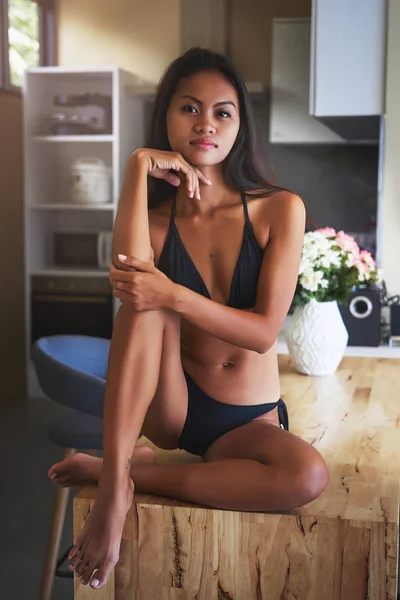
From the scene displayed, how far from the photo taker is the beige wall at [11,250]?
17.1 feet

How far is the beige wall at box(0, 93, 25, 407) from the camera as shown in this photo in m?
5.21

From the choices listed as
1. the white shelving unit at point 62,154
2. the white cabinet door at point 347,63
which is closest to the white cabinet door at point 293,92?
the white shelving unit at point 62,154

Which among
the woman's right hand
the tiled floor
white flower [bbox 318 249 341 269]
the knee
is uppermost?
the woman's right hand

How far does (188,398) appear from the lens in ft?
4.64

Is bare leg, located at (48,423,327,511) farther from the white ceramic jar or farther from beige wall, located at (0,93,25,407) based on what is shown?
beige wall, located at (0,93,25,407)

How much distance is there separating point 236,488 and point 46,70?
405 centimetres

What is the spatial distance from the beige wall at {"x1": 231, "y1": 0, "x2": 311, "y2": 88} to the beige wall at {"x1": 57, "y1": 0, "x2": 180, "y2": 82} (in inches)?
16.3

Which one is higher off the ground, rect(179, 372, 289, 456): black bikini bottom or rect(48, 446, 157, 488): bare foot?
rect(179, 372, 289, 456): black bikini bottom

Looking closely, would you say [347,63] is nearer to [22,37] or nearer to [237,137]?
[237,137]

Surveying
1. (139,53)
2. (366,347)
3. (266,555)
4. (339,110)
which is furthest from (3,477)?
(139,53)

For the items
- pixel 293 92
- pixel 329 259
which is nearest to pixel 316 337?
pixel 329 259

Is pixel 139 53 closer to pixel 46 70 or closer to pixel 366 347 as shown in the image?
pixel 46 70

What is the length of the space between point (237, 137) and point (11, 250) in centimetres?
416

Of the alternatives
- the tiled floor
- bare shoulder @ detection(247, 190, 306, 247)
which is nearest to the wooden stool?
bare shoulder @ detection(247, 190, 306, 247)
